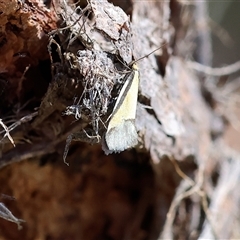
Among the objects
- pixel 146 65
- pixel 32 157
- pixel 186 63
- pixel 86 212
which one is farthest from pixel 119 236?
pixel 186 63

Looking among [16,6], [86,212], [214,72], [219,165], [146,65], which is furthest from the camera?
[214,72]

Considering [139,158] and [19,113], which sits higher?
[19,113]

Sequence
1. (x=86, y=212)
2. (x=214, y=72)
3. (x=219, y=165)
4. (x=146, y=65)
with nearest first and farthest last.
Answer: (x=146, y=65), (x=86, y=212), (x=219, y=165), (x=214, y=72)

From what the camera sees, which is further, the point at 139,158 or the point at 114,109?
the point at 139,158

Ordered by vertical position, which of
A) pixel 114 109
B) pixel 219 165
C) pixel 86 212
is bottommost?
pixel 219 165

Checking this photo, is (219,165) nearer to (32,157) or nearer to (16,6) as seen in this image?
(32,157)
